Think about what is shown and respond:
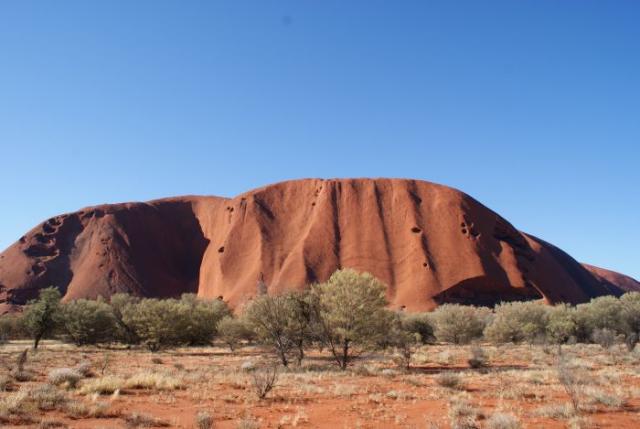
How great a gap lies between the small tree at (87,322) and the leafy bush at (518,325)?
1443 inches

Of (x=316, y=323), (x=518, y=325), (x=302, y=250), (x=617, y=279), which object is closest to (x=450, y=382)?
(x=316, y=323)

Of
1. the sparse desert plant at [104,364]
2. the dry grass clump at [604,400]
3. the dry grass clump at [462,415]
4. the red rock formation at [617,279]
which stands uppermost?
the red rock formation at [617,279]

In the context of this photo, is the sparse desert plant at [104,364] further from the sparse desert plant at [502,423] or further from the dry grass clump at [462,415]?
the sparse desert plant at [502,423]

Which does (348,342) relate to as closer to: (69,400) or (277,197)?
(69,400)

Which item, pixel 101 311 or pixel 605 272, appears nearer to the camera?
pixel 101 311

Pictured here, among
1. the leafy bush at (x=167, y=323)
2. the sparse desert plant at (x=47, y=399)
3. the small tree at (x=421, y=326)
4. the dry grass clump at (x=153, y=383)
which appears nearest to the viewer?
the sparse desert plant at (x=47, y=399)

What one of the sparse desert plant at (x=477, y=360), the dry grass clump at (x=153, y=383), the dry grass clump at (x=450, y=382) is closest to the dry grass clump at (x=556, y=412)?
the dry grass clump at (x=450, y=382)

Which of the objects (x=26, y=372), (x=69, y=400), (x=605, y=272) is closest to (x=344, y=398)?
(x=69, y=400)

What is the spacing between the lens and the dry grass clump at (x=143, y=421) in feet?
35.0

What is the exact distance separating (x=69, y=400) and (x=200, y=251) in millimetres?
91519

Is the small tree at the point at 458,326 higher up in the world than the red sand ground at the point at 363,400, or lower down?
higher up

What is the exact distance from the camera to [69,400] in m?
13.2

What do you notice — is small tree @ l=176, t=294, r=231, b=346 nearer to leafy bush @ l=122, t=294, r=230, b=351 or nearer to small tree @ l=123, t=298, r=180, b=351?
leafy bush @ l=122, t=294, r=230, b=351

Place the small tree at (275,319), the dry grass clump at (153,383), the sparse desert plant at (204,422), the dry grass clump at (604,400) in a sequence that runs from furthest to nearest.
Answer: the small tree at (275,319) < the dry grass clump at (153,383) < the dry grass clump at (604,400) < the sparse desert plant at (204,422)
